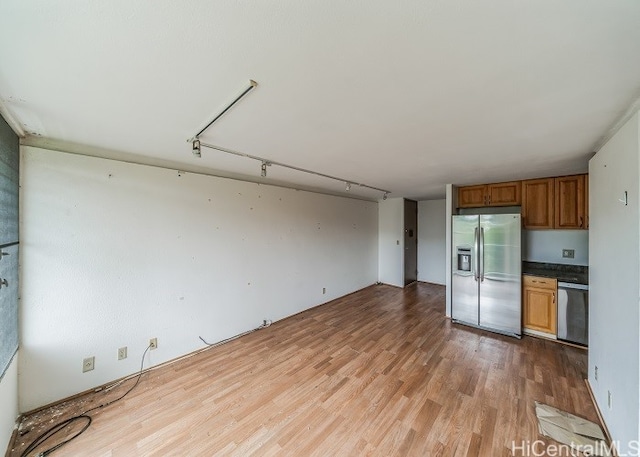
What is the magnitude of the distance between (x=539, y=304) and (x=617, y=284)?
2.05m

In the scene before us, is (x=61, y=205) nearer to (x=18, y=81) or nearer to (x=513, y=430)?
(x=18, y=81)

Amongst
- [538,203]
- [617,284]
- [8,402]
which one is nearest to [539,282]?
[538,203]

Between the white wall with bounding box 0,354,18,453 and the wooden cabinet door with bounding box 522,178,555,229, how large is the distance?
591cm

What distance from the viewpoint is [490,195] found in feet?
13.0

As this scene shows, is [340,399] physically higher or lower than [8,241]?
lower

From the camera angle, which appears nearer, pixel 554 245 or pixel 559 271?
pixel 559 271

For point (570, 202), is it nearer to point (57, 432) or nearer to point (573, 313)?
point (573, 313)

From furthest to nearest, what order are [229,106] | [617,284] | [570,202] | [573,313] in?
[570,202] < [573,313] < [617,284] < [229,106]

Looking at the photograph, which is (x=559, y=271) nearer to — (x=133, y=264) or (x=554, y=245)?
(x=554, y=245)

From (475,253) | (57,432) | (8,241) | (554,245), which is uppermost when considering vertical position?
(8,241)

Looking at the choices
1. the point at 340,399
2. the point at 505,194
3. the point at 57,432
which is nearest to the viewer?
the point at 57,432

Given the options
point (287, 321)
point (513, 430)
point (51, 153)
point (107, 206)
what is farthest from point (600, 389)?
point (51, 153)

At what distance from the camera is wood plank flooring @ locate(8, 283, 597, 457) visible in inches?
68.2

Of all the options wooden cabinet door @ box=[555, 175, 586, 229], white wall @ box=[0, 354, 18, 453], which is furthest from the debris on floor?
white wall @ box=[0, 354, 18, 453]
